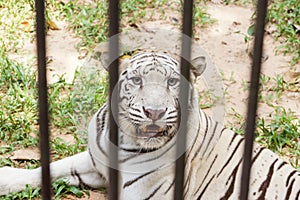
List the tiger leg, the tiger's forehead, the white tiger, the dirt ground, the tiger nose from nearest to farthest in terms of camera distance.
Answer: the tiger nose < the white tiger < the tiger's forehead < the tiger leg < the dirt ground

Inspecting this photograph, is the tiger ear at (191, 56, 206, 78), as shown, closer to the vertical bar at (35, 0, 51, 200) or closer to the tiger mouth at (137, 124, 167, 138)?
the tiger mouth at (137, 124, 167, 138)

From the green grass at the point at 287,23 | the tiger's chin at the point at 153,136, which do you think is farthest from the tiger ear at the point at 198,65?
the green grass at the point at 287,23

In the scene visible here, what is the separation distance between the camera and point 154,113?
2.90 meters

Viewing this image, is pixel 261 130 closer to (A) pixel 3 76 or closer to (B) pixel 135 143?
(B) pixel 135 143

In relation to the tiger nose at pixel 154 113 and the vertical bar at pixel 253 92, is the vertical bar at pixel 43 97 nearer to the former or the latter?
the vertical bar at pixel 253 92

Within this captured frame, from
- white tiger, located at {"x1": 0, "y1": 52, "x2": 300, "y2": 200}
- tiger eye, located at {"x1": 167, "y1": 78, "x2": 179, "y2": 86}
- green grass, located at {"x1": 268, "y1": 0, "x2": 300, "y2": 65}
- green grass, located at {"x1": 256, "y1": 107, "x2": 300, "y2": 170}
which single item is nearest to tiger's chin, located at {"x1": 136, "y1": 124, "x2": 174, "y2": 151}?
white tiger, located at {"x1": 0, "y1": 52, "x2": 300, "y2": 200}

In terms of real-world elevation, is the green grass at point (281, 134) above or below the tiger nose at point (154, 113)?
below

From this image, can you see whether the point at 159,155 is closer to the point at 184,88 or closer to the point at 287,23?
the point at 184,88

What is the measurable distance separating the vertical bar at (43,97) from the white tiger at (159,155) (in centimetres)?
155

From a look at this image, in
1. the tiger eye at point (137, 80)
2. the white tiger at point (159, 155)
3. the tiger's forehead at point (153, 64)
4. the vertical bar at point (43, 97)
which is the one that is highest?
the vertical bar at point (43, 97)

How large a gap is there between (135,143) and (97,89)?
51.1 inches

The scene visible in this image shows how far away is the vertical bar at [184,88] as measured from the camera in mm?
1157

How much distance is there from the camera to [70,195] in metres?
3.45

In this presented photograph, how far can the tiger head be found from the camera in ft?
9.52
